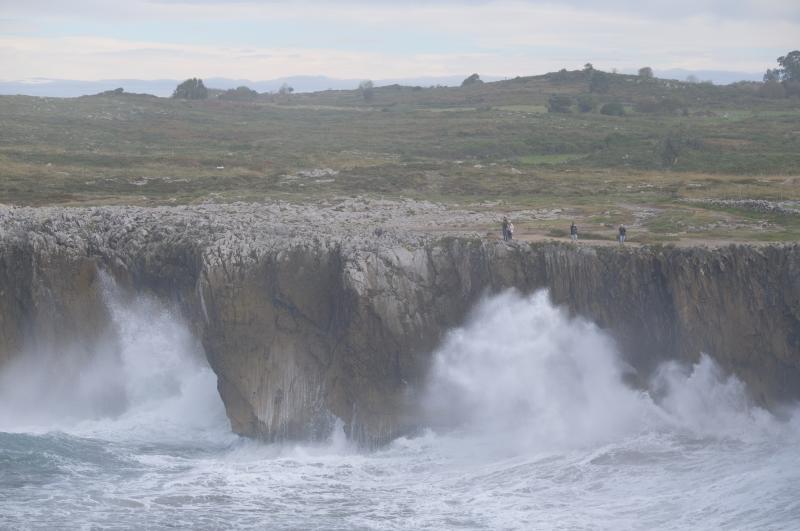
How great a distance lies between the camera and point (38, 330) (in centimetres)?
2748

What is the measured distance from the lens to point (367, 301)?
2448 cm

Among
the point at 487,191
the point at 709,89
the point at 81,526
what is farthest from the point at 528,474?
the point at 709,89

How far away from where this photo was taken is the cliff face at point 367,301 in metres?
23.8

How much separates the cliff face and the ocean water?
0.53m

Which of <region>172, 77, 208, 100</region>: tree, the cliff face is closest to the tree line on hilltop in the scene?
<region>172, 77, 208, 100</region>: tree

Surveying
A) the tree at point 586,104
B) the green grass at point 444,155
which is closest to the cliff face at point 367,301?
the green grass at point 444,155

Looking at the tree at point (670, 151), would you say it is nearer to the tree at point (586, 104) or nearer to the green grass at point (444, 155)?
the green grass at point (444, 155)

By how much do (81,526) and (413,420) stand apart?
26.2 feet

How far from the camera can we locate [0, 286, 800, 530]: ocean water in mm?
20188

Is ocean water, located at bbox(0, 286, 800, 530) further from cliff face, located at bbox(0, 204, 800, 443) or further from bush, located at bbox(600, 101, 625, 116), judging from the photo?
bush, located at bbox(600, 101, 625, 116)

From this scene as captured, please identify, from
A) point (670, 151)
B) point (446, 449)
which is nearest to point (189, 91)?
point (670, 151)

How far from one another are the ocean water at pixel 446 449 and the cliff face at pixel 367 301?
20.9 inches

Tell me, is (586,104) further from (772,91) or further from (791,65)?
(791,65)

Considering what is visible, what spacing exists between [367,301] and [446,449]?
366 cm
